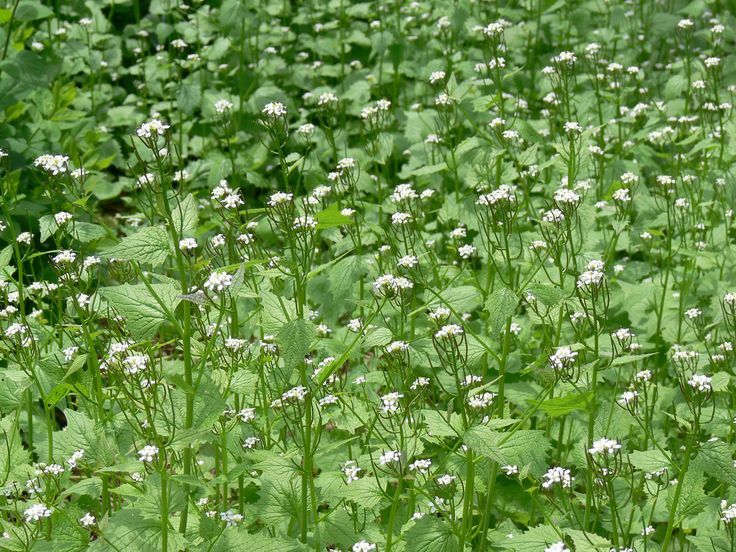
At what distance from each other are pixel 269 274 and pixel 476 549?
4.06 feet

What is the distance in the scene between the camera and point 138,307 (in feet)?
8.23

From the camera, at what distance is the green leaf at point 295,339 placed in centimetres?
254

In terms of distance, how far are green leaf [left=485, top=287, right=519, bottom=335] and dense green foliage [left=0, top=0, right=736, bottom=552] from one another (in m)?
0.01

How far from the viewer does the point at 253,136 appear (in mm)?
6402

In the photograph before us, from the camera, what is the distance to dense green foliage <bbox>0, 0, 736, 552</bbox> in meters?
2.62

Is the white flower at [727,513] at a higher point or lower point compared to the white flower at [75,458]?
lower

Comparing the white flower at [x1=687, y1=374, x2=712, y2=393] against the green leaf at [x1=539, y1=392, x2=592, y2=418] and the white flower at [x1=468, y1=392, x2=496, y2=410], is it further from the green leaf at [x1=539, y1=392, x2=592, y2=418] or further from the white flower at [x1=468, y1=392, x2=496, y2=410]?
the white flower at [x1=468, y1=392, x2=496, y2=410]

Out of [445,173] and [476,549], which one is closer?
[476,549]

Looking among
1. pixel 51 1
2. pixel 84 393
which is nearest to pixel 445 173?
pixel 84 393

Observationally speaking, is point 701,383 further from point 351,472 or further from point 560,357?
point 351,472

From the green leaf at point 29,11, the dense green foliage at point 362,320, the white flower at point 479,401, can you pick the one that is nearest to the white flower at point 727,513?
the dense green foliage at point 362,320

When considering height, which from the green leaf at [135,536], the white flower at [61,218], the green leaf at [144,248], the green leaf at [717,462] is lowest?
the green leaf at [135,536]

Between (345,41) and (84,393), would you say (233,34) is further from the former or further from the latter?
(84,393)

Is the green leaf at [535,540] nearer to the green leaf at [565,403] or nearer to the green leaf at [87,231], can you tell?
the green leaf at [565,403]
